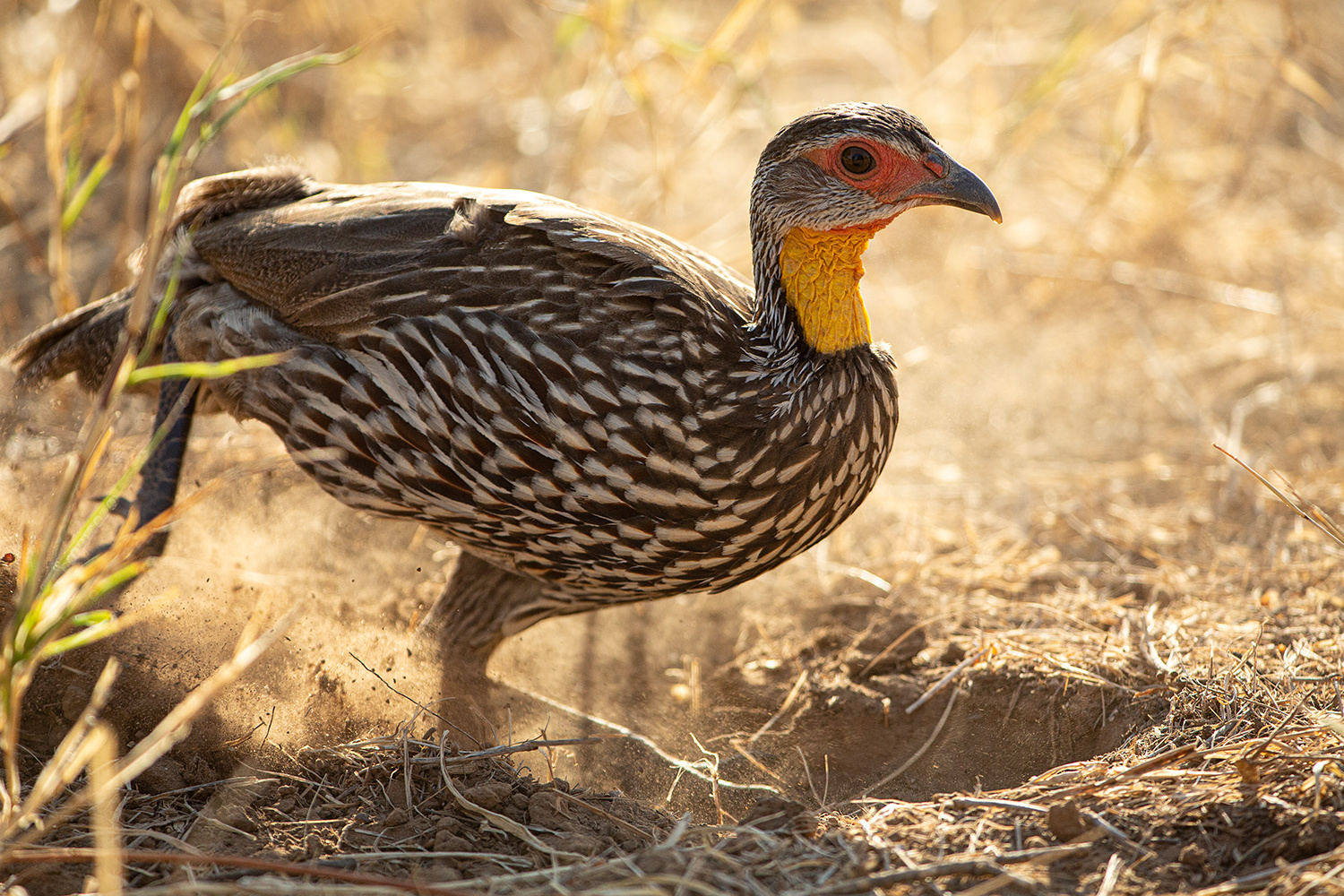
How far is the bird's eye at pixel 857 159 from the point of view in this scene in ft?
10.6

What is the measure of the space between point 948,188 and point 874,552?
1.88 metres

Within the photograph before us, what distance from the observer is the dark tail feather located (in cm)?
374

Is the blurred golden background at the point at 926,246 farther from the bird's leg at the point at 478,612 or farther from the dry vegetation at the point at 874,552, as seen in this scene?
the bird's leg at the point at 478,612

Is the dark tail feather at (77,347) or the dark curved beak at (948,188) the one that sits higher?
the dark curved beak at (948,188)

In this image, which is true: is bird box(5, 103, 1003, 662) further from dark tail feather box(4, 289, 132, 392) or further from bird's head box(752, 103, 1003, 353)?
dark tail feather box(4, 289, 132, 392)

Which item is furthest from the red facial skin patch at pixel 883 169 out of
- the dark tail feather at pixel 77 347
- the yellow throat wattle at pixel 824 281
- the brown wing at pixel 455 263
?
the dark tail feather at pixel 77 347

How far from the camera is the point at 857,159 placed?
322 cm

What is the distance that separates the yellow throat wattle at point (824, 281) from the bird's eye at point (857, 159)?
19 centimetres

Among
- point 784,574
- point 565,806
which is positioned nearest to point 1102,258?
point 784,574

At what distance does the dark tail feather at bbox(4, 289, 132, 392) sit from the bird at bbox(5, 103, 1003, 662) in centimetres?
44

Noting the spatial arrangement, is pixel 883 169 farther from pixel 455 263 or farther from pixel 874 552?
pixel 874 552

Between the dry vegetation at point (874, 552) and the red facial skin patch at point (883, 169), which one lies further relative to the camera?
the red facial skin patch at point (883, 169)

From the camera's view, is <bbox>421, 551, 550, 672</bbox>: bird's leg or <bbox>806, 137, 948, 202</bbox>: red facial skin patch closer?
<bbox>806, 137, 948, 202</bbox>: red facial skin patch

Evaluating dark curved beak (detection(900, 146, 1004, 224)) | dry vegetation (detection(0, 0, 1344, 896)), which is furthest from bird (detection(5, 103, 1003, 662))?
dry vegetation (detection(0, 0, 1344, 896))
